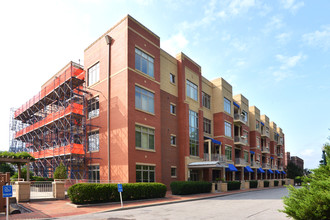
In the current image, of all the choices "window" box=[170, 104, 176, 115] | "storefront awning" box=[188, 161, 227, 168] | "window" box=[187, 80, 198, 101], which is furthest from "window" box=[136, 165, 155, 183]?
"window" box=[187, 80, 198, 101]

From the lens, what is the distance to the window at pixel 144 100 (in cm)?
2575

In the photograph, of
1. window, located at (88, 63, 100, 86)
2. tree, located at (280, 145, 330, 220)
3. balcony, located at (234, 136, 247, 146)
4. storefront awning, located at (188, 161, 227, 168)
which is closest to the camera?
tree, located at (280, 145, 330, 220)

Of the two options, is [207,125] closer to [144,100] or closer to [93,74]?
[144,100]

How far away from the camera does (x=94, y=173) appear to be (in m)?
27.1

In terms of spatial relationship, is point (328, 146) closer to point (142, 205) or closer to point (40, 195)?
point (142, 205)

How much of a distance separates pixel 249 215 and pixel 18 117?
1684 inches

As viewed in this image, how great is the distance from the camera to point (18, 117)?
45.4m

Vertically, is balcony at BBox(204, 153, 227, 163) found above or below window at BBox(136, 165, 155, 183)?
above

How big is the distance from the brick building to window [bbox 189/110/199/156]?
118 millimetres

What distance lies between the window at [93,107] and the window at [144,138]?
530 centimetres

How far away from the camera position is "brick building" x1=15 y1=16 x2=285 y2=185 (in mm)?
24781

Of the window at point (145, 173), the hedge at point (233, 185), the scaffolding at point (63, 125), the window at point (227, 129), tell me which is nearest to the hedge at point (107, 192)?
the window at point (145, 173)

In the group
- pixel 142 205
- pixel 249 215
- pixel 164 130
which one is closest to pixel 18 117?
pixel 164 130

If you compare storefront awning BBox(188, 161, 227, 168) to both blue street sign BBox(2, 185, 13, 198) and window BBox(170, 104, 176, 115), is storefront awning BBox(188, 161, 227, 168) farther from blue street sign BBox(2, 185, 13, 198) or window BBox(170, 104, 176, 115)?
blue street sign BBox(2, 185, 13, 198)
